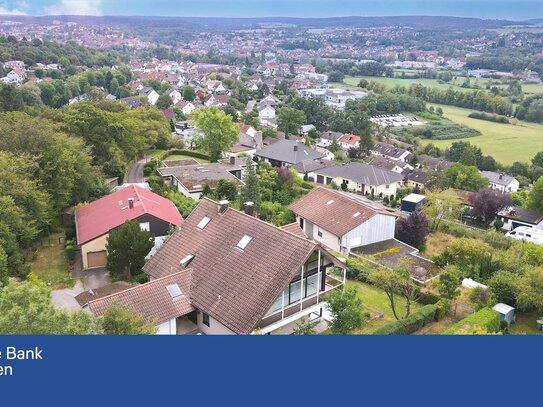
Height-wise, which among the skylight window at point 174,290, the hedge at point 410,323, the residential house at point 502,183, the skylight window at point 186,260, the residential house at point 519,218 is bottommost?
the residential house at point 502,183

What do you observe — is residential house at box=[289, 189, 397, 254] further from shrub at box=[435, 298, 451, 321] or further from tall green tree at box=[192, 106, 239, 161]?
tall green tree at box=[192, 106, 239, 161]

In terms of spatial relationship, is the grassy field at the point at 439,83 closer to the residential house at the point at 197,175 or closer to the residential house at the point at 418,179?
the residential house at the point at 418,179

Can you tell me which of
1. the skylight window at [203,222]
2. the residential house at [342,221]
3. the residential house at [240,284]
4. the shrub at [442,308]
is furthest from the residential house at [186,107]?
the shrub at [442,308]

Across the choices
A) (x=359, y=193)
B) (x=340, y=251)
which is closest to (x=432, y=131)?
(x=359, y=193)

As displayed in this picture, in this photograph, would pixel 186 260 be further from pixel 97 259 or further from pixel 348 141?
pixel 348 141

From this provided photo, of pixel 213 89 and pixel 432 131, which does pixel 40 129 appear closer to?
pixel 432 131
